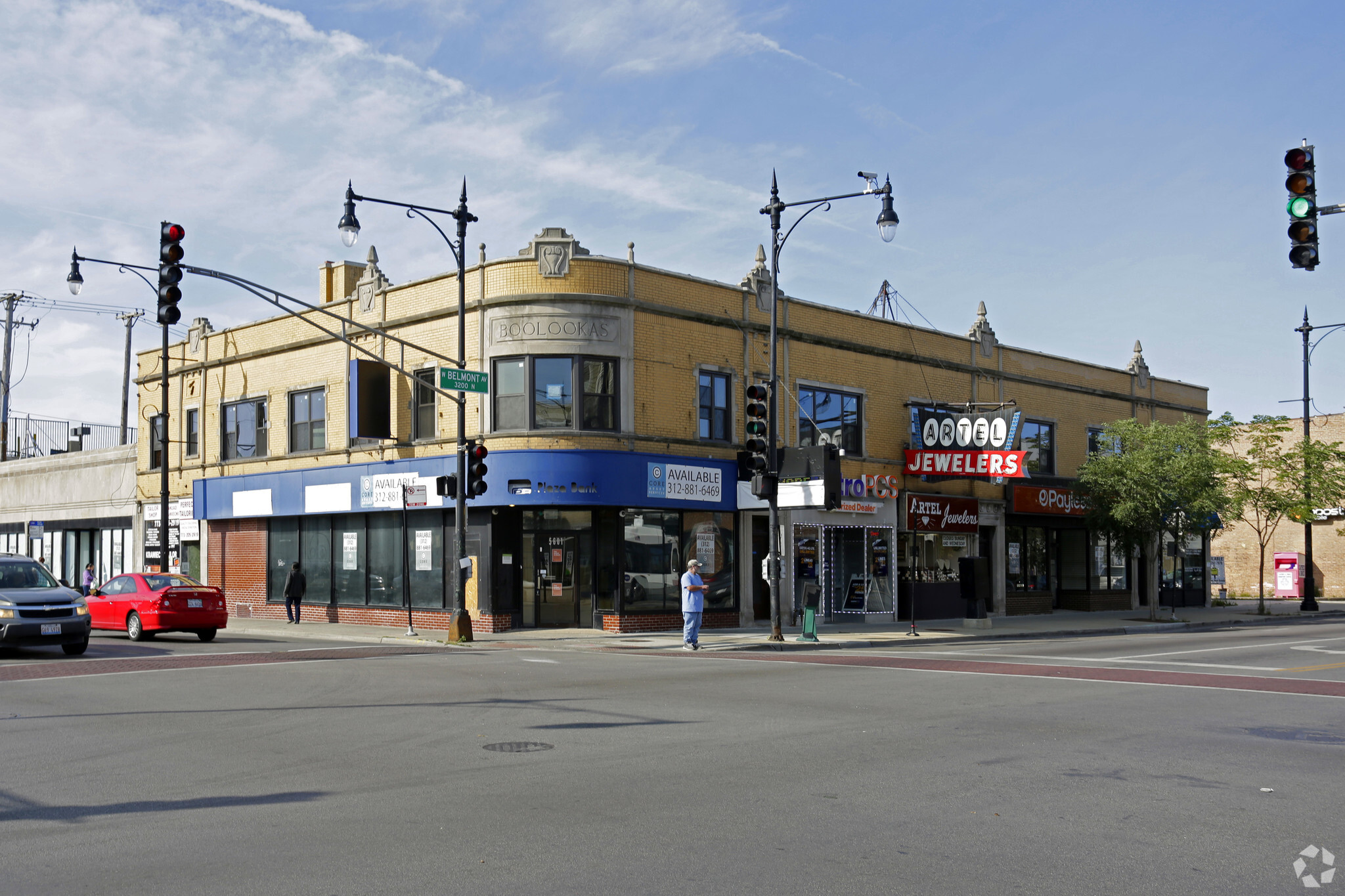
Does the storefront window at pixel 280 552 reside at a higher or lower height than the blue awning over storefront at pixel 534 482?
lower

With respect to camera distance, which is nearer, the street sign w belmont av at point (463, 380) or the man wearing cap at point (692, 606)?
the man wearing cap at point (692, 606)

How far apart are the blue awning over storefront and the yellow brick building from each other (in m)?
0.07

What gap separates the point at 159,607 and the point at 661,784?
19.2 m

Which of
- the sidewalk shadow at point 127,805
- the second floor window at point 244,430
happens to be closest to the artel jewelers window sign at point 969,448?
the second floor window at point 244,430

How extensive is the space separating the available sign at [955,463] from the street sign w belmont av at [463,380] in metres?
14.3

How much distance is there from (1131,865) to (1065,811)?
137 centimetres

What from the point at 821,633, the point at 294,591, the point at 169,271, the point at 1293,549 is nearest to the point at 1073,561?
the point at 821,633

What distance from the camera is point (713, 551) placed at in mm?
30000

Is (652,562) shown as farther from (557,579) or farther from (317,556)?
(317,556)

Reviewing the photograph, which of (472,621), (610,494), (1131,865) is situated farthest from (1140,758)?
(472,621)

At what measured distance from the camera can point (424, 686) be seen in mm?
15781

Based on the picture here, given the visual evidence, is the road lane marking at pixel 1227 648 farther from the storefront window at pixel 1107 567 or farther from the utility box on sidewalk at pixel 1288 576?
the utility box on sidewalk at pixel 1288 576

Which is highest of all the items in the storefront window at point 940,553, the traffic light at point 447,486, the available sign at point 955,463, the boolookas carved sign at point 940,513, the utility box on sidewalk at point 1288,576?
the available sign at point 955,463

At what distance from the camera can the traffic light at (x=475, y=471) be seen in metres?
24.9
